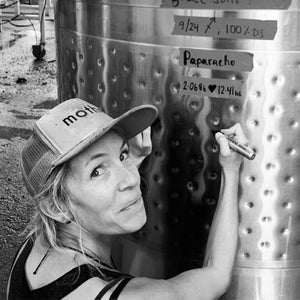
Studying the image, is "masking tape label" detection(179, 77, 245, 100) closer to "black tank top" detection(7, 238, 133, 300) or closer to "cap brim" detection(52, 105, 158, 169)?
"cap brim" detection(52, 105, 158, 169)

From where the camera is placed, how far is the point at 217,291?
1.11 m

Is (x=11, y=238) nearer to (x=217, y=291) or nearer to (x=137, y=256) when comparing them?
(x=137, y=256)

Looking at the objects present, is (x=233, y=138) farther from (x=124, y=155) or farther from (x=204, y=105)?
(x=124, y=155)

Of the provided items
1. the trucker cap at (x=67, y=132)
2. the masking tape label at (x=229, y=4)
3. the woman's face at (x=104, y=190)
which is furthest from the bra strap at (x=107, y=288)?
the masking tape label at (x=229, y=4)

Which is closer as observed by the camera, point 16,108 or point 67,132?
point 67,132

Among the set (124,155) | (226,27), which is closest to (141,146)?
(124,155)

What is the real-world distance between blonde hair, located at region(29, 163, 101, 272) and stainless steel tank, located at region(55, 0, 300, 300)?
222 mm

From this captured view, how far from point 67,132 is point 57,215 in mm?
152

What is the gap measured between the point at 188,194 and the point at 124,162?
0.51 ft

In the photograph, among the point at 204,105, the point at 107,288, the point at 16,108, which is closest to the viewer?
the point at 107,288

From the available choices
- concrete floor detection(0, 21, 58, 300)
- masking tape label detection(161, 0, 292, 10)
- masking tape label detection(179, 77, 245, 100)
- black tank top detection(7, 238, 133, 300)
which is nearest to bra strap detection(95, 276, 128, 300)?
black tank top detection(7, 238, 133, 300)

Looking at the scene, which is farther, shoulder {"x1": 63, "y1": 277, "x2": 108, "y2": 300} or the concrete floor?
the concrete floor

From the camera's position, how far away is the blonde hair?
3.46ft

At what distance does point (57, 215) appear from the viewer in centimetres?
107
